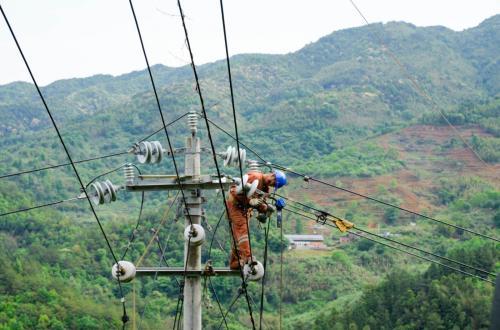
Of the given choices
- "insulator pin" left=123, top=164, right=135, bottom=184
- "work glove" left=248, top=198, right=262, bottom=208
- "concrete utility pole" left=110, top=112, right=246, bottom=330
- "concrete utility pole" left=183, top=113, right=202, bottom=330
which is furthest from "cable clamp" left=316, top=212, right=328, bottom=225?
"insulator pin" left=123, top=164, right=135, bottom=184

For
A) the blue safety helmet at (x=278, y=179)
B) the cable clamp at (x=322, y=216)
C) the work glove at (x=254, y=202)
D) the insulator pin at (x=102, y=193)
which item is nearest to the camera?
the work glove at (x=254, y=202)

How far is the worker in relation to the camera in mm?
9367

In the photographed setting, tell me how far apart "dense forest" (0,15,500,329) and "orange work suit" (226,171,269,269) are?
0.72 meters

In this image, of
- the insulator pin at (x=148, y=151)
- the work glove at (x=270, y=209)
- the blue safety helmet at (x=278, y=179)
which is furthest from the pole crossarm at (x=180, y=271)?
the insulator pin at (x=148, y=151)

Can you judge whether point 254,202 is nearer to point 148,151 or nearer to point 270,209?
point 270,209

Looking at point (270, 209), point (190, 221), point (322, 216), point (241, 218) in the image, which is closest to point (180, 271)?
point (190, 221)

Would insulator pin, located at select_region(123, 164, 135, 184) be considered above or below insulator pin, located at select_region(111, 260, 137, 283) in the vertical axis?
above

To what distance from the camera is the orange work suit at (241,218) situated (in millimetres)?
9484

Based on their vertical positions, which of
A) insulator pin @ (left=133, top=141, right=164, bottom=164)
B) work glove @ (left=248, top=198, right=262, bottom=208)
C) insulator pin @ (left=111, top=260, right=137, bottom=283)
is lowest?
insulator pin @ (left=111, top=260, right=137, bottom=283)

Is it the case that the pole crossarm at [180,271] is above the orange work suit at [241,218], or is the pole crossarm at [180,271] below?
below

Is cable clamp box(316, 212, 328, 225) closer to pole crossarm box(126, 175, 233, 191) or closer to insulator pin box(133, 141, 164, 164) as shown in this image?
pole crossarm box(126, 175, 233, 191)

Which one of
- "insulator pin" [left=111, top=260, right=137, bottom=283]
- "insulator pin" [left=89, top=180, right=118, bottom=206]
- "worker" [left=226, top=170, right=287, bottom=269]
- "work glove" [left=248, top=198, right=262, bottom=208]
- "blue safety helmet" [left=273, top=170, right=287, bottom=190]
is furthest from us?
"blue safety helmet" [left=273, top=170, right=287, bottom=190]

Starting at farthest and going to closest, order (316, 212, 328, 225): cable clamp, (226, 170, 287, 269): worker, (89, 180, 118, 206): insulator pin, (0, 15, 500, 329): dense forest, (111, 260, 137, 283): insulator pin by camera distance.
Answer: (0, 15, 500, 329): dense forest, (316, 212, 328, 225): cable clamp, (89, 180, 118, 206): insulator pin, (226, 170, 287, 269): worker, (111, 260, 137, 283): insulator pin

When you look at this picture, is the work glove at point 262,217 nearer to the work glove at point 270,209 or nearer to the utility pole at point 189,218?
the work glove at point 270,209
